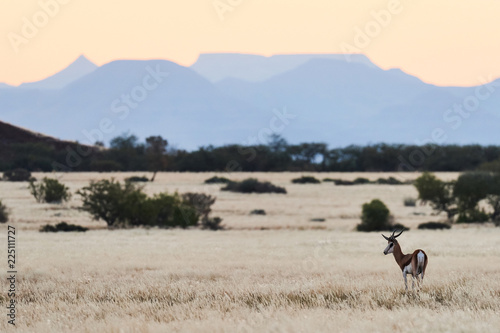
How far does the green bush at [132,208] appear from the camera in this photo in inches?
1484

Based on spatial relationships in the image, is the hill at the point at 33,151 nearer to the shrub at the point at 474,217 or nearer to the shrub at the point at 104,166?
the shrub at the point at 104,166

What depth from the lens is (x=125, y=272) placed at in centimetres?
1567

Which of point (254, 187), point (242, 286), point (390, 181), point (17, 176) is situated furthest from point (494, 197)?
point (17, 176)

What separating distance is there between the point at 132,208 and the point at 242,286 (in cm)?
2684

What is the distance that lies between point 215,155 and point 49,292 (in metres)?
83.0

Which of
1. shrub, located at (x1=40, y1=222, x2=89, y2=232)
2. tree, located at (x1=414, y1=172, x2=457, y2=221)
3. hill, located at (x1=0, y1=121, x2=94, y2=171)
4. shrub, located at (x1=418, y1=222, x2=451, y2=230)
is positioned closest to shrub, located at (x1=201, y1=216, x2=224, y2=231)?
shrub, located at (x1=40, y1=222, x2=89, y2=232)

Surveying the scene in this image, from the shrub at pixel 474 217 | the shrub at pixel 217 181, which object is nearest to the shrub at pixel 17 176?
the shrub at pixel 217 181

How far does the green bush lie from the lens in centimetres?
3769

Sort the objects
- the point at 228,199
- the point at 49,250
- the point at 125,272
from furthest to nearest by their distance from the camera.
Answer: the point at 228,199 → the point at 49,250 → the point at 125,272

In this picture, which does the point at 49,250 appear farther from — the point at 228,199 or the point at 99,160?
the point at 99,160

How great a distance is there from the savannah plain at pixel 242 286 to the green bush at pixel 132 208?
5453mm

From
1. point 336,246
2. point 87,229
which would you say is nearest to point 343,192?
point 87,229

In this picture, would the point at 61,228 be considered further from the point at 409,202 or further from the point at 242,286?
the point at 409,202

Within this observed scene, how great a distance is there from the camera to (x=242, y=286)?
11914mm
